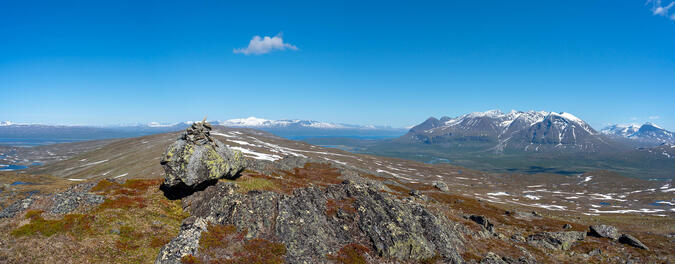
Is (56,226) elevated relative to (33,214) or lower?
lower

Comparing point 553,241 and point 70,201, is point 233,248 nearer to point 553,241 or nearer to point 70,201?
point 70,201

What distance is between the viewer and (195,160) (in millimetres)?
32188

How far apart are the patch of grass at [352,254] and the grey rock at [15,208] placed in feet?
93.3

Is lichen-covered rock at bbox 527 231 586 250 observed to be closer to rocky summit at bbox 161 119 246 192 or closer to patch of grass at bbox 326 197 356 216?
patch of grass at bbox 326 197 356 216

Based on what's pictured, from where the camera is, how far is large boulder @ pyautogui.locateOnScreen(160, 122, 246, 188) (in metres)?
31.5

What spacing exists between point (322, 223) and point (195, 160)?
17.1 metres

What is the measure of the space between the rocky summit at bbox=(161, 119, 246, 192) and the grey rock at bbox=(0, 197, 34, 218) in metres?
11.2

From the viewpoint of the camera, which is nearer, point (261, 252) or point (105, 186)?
point (261, 252)

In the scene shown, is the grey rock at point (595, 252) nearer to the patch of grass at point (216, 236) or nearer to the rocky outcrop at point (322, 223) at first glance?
the rocky outcrop at point (322, 223)

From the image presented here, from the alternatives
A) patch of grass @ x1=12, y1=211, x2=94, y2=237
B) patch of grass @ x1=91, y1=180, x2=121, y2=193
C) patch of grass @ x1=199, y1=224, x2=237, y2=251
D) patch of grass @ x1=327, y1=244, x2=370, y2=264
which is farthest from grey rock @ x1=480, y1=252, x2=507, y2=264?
patch of grass @ x1=91, y1=180, x2=121, y2=193

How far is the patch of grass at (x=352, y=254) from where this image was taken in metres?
24.9

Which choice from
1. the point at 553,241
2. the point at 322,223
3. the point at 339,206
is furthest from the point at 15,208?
the point at 553,241

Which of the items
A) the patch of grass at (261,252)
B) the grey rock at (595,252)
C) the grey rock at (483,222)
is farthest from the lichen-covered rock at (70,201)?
the grey rock at (595,252)

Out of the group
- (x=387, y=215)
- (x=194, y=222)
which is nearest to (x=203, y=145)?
(x=194, y=222)
